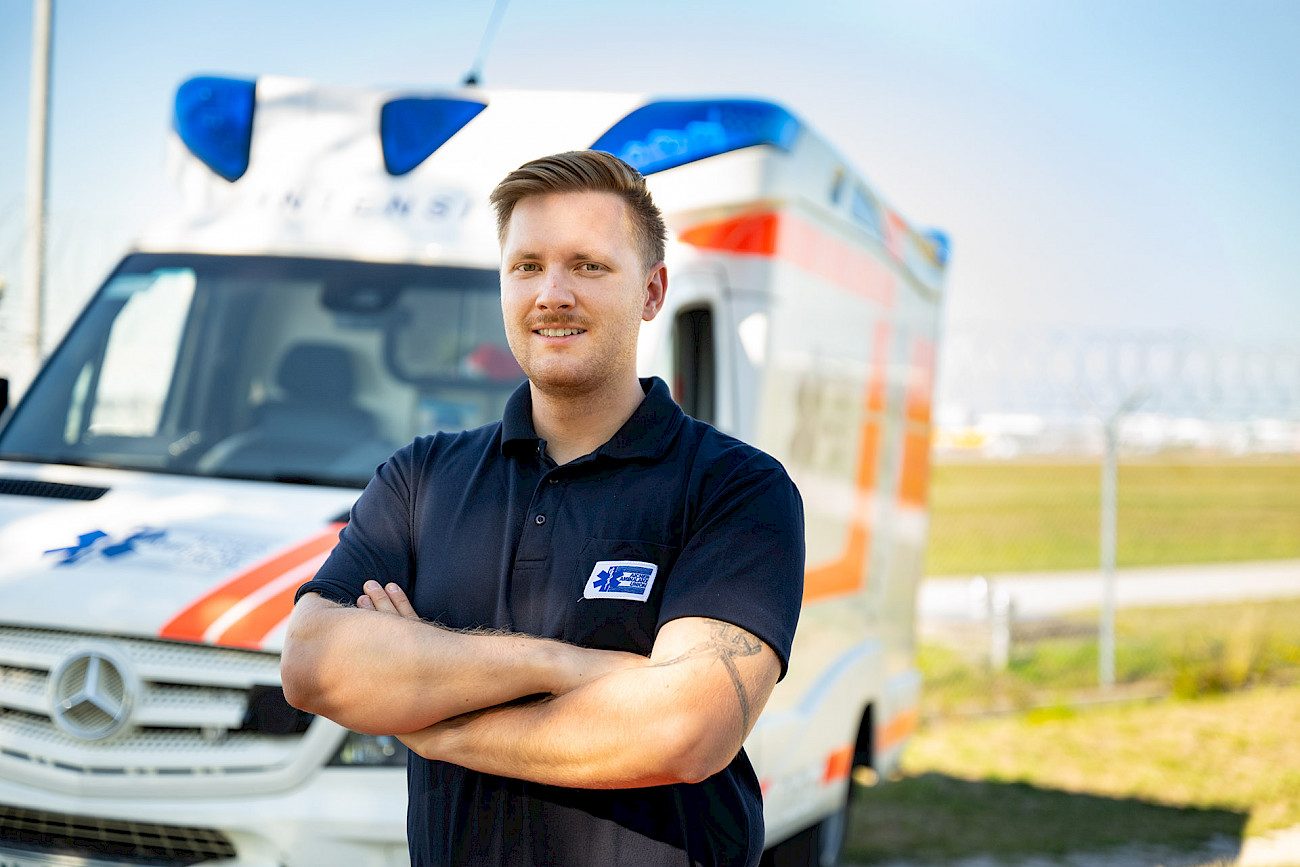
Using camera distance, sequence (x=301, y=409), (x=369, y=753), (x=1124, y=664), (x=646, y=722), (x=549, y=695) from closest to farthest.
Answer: (x=646, y=722) < (x=549, y=695) < (x=369, y=753) < (x=301, y=409) < (x=1124, y=664)

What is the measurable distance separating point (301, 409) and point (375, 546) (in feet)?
6.39

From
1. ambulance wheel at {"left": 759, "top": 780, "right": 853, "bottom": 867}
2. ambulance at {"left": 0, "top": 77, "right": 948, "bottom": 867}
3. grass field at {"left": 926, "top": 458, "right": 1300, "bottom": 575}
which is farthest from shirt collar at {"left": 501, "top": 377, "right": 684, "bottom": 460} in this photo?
grass field at {"left": 926, "top": 458, "right": 1300, "bottom": 575}

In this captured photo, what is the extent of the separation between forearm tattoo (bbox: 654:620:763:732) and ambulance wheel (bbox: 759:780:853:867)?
2180 millimetres

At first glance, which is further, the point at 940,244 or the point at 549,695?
the point at 940,244

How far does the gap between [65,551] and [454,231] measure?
1.56 m

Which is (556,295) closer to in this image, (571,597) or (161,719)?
(571,597)

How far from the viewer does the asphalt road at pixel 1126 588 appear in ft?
43.5

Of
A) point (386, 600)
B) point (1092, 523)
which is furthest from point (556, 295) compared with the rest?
point (1092, 523)

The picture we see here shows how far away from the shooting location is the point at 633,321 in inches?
84.8

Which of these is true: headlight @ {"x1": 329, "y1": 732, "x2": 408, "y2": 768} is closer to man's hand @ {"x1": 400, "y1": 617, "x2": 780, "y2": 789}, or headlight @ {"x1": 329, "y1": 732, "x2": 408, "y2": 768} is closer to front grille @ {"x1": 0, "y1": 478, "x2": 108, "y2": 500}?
man's hand @ {"x1": 400, "y1": 617, "x2": 780, "y2": 789}

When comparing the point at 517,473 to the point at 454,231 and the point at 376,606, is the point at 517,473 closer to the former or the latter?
the point at 376,606

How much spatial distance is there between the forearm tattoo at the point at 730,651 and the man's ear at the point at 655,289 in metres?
0.64

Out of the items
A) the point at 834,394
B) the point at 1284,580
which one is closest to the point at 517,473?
the point at 834,394

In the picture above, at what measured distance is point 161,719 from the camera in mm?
2943
